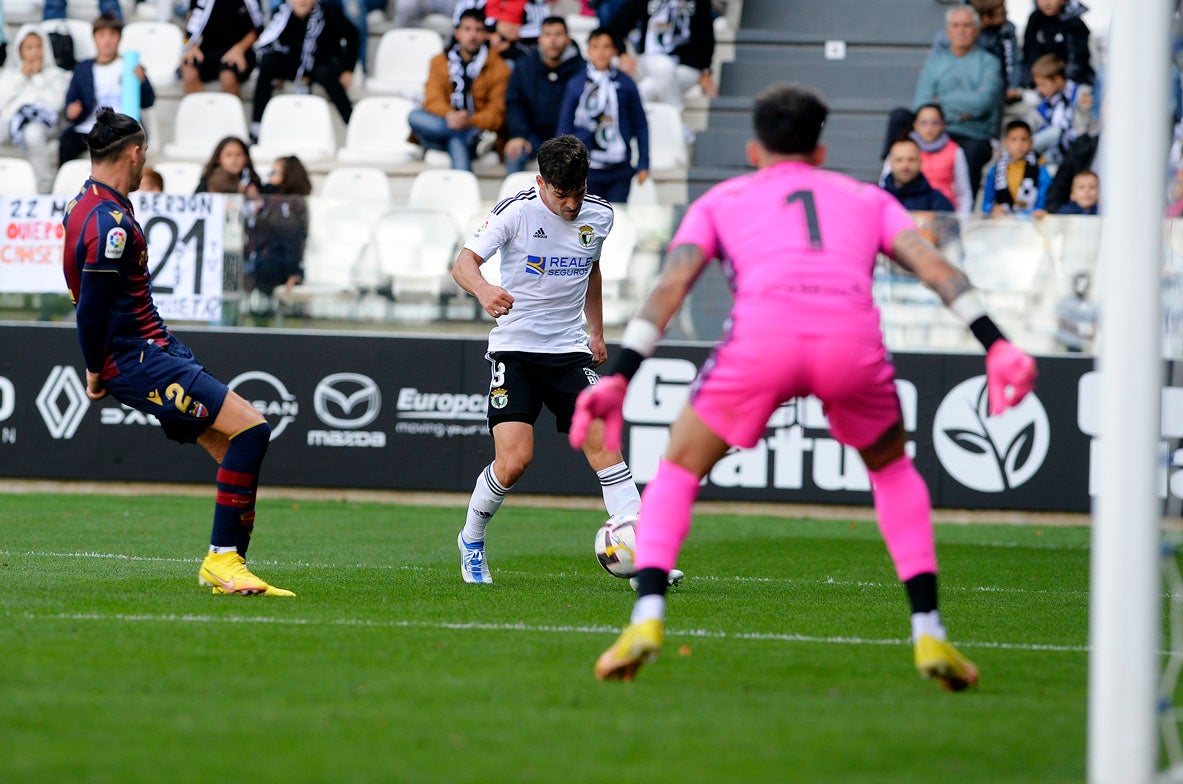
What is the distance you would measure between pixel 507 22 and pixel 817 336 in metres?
13.2

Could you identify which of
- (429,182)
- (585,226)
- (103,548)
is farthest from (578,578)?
(429,182)

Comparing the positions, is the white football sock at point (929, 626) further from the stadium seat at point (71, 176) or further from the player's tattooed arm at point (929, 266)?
the stadium seat at point (71, 176)

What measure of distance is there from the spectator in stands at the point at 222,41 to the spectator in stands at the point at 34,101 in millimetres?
1408

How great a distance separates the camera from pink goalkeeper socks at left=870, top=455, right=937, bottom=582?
5449 mm

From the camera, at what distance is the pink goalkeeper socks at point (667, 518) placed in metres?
5.42

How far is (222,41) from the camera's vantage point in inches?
740

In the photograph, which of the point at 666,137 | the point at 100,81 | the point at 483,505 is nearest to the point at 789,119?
the point at 483,505

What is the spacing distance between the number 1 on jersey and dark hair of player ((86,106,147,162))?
3.44 metres

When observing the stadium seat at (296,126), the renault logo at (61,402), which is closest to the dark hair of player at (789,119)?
the renault logo at (61,402)

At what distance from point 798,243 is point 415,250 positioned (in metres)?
9.06

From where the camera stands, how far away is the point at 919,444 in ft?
44.5

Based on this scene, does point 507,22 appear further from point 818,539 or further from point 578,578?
point 578,578

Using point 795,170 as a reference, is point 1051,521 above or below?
below

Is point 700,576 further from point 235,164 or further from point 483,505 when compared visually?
point 235,164
